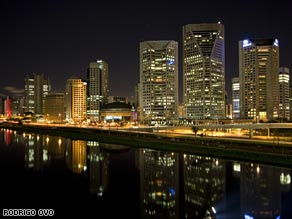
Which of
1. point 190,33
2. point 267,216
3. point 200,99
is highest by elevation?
point 190,33

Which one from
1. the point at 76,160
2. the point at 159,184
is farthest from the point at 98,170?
the point at 159,184

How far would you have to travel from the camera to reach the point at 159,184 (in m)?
35.3

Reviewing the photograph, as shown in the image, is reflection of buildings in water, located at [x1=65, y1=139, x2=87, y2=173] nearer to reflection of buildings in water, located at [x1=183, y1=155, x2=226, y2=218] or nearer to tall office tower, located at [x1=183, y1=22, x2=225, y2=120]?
reflection of buildings in water, located at [x1=183, y1=155, x2=226, y2=218]

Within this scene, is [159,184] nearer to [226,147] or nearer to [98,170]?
[98,170]

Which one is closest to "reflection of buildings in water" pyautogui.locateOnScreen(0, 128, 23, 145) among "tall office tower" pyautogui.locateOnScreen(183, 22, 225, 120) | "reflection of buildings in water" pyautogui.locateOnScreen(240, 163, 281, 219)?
"reflection of buildings in water" pyautogui.locateOnScreen(240, 163, 281, 219)

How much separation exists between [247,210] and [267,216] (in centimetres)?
177

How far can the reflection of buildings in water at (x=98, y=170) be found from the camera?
33719 mm

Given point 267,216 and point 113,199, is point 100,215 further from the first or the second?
point 267,216

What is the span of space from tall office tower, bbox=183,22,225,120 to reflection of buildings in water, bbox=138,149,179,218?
14510cm

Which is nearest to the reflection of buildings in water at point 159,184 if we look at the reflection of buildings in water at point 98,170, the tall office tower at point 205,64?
the reflection of buildings in water at point 98,170

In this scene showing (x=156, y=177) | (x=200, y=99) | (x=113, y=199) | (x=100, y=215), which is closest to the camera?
(x=100, y=215)

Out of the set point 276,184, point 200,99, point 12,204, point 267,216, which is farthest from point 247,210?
point 200,99

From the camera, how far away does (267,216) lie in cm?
2508

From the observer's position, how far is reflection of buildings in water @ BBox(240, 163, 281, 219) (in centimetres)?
2611
